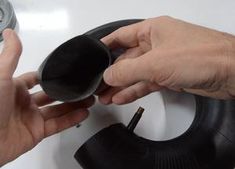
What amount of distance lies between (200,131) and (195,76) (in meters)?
0.16

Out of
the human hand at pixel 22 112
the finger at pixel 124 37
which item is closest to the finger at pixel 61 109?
the human hand at pixel 22 112

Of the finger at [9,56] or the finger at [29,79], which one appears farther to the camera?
the finger at [29,79]

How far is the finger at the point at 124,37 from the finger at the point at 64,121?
12 cm

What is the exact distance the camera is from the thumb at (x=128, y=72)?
0.43 metres

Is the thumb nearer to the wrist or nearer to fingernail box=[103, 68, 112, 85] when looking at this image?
fingernail box=[103, 68, 112, 85]

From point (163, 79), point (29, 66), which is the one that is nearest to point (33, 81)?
point (29, 66)

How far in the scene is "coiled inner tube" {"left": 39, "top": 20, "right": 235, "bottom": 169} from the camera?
53cm

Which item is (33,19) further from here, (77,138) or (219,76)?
(219,76)

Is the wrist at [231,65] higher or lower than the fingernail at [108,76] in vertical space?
higher

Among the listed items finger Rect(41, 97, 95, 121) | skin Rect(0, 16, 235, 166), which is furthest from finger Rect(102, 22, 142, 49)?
finger Rect(41, 97, 95, 121)

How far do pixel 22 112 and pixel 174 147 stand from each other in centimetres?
26

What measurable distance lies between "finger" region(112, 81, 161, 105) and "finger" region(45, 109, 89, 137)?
58 millimetres

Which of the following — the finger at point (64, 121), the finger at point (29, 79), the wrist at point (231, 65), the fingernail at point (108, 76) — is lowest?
the finger at point (64, 121)

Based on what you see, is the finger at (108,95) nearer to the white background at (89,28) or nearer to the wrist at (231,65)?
the white background at (89,28)
